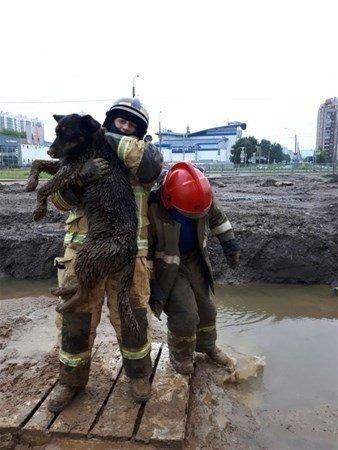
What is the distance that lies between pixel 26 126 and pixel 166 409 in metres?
119

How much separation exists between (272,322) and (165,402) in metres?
2.44

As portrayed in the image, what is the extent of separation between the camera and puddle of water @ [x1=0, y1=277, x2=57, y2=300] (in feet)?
19.5

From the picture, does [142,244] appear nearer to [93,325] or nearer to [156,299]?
[156,299]

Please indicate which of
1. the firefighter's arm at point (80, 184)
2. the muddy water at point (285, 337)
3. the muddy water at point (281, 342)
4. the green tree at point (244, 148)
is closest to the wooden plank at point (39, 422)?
the muddy water at point (281, 342)

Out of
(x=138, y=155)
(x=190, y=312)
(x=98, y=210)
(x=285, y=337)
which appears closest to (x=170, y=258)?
(x=190, y=312)

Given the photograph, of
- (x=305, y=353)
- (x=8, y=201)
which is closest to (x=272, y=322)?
(x=305, y=353)

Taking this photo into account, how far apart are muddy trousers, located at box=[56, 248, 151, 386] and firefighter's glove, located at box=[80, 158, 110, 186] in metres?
0.51

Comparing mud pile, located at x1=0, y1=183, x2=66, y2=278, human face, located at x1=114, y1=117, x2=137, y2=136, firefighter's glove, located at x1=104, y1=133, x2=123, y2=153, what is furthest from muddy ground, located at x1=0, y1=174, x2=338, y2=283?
firefighter's glove, located at x1=104, y1=133, x2=123, y2=153

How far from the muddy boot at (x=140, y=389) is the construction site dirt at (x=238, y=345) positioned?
18 cm

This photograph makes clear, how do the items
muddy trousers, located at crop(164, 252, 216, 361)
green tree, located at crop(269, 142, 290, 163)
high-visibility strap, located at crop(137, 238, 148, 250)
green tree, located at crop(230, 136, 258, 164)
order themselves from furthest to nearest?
green tree, located at crop(269, 142, 290, 163) → green tree, located at crop(230, 136, 258, 164) → muddy trousers, located at crop(164, 252, 216, 361) → high-visibility strap, located at crop(137, 238, 148, 250)

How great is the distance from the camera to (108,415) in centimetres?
266

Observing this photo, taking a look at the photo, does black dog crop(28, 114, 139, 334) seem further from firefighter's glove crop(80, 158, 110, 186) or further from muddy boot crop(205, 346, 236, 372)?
muddy boot crop(205, 346, 236, 372)

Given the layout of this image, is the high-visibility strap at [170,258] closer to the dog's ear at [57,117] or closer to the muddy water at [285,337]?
the dog's ear at [57,117]

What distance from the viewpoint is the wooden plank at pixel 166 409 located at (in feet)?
8.14
